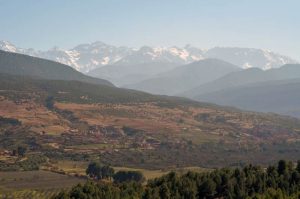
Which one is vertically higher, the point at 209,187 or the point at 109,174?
the point at 209,187

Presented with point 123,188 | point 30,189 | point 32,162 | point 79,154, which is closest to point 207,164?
point 79,154

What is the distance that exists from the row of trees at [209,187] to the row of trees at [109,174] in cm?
3591

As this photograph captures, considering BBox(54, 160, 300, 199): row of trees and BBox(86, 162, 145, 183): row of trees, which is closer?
BBox(54, 160, 300, 199): row of trees

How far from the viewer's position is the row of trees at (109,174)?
5448 inches

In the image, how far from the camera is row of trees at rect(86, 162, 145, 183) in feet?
454

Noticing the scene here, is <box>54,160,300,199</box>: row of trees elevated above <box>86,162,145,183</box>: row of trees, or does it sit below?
above

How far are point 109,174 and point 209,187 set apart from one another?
52376 mm

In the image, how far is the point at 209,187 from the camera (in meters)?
95.9

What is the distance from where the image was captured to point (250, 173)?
10156 cm

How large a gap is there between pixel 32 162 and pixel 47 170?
41.0 feet

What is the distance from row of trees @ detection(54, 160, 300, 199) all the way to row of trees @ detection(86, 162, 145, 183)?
A: 118ft

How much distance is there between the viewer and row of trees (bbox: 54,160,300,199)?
295ft

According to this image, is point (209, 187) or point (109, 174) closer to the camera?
point (209, 187)

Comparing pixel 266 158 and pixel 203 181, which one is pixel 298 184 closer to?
pixel 203 181
